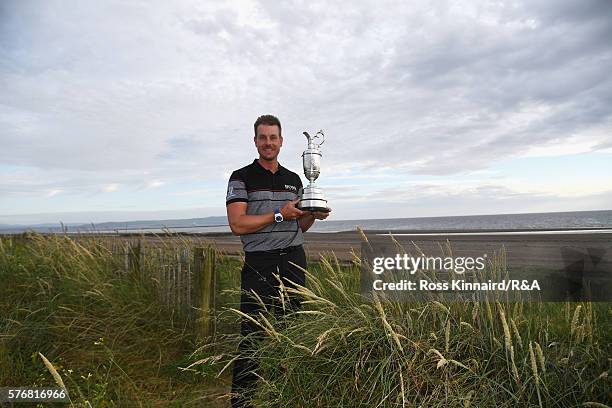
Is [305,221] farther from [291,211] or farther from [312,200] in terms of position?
[312,200]

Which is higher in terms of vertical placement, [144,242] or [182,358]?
[144,242]

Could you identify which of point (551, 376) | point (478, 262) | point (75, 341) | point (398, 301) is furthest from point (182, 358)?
point (551, 376)

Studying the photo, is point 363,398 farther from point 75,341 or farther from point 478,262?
point 75,341

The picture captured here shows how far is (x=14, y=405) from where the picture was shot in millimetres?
3715

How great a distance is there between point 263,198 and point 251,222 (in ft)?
1.17

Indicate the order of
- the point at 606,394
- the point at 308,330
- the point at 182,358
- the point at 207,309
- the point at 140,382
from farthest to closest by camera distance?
the point at 207,309 → the point at 182,358 → the point at 140,382 → the point at 308,330 → the point at 606,394

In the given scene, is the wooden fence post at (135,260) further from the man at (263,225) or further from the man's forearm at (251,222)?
the man's forearm at (251,222)

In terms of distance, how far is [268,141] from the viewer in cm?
379

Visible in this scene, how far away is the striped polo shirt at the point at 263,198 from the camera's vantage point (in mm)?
3814

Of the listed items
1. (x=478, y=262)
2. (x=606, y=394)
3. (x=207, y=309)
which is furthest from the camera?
(x=207, y=309)

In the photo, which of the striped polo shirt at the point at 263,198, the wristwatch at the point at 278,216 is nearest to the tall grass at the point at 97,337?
the striped polo shirt at the point at 263,198

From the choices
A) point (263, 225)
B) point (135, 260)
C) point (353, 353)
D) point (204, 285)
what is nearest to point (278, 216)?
point (263, 225)

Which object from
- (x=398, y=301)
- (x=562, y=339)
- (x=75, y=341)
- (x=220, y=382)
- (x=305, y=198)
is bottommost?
(x=220, y=382)

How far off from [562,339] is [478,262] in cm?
80
